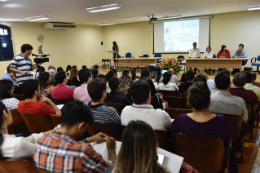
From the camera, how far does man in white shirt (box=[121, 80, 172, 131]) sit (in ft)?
5.90

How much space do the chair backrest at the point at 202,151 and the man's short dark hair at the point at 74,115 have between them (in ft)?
2.43

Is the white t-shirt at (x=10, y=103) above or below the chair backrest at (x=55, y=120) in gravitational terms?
above

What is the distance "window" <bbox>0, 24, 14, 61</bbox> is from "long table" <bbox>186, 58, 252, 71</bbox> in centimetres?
774

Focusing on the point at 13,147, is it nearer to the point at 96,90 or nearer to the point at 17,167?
the point at 17,167

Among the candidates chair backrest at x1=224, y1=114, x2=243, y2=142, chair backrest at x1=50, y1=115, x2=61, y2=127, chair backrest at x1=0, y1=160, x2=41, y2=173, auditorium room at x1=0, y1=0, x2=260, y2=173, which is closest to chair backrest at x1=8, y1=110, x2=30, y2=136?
auditorium room at x1=0, y1=0, x2=260, y2=173

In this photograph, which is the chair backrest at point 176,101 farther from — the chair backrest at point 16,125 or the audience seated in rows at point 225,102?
the chair backrest at point 16,125

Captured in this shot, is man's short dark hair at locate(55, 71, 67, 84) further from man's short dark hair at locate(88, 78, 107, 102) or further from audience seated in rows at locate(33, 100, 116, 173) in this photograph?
audience seated in rows at locate(33, 100, 116, 173)

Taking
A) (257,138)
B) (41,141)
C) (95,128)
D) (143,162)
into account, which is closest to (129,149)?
(143,162)

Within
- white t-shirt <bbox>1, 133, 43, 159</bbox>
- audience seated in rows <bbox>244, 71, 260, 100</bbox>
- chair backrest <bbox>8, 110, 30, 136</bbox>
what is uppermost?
audience seated in rows <bbox>244, 71, 260, 100</bbox>

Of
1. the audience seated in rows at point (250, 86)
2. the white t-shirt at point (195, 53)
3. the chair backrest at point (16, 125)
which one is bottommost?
the chair backrest at point (16, 125)

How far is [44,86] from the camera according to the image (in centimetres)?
355

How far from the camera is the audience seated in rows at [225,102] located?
220 cm

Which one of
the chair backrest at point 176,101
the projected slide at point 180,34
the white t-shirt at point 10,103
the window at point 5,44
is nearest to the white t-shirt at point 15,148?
the white t-shirt at point 10,103

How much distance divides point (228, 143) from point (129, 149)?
3.58 ft
